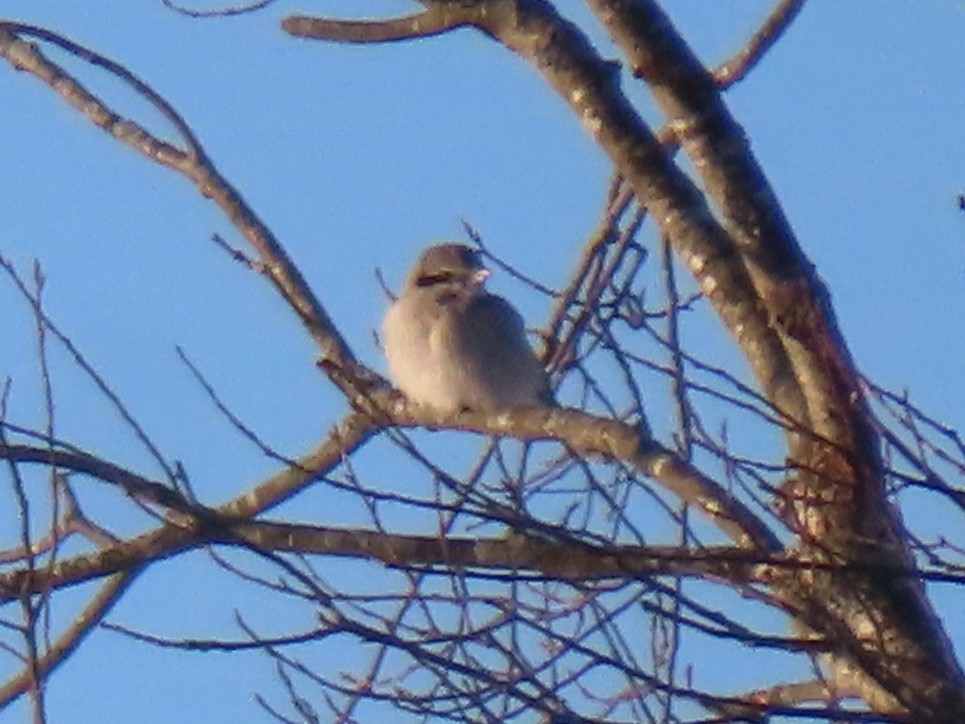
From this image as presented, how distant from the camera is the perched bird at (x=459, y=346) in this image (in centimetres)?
657

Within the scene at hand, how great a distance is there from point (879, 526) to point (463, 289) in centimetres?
380

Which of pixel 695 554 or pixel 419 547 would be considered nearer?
pixel 695 554

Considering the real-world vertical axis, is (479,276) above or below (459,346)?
above

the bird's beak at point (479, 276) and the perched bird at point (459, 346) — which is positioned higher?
the bird's beak at point (479, 276)

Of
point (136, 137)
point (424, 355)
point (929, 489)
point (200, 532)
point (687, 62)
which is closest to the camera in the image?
point (929, 489)

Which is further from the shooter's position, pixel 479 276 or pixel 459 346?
pixel 479 276

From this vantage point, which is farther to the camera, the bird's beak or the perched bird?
the bird's beak

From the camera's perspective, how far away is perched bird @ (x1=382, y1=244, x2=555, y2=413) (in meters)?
6.57

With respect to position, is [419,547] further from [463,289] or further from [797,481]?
[463,289]

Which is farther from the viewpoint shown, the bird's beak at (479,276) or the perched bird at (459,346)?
the bird's beak at (479,276)

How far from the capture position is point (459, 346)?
22.1 feet

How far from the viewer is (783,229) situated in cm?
379

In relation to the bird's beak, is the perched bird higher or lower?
lower

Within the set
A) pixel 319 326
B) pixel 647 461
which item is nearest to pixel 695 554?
pixel 647 461
